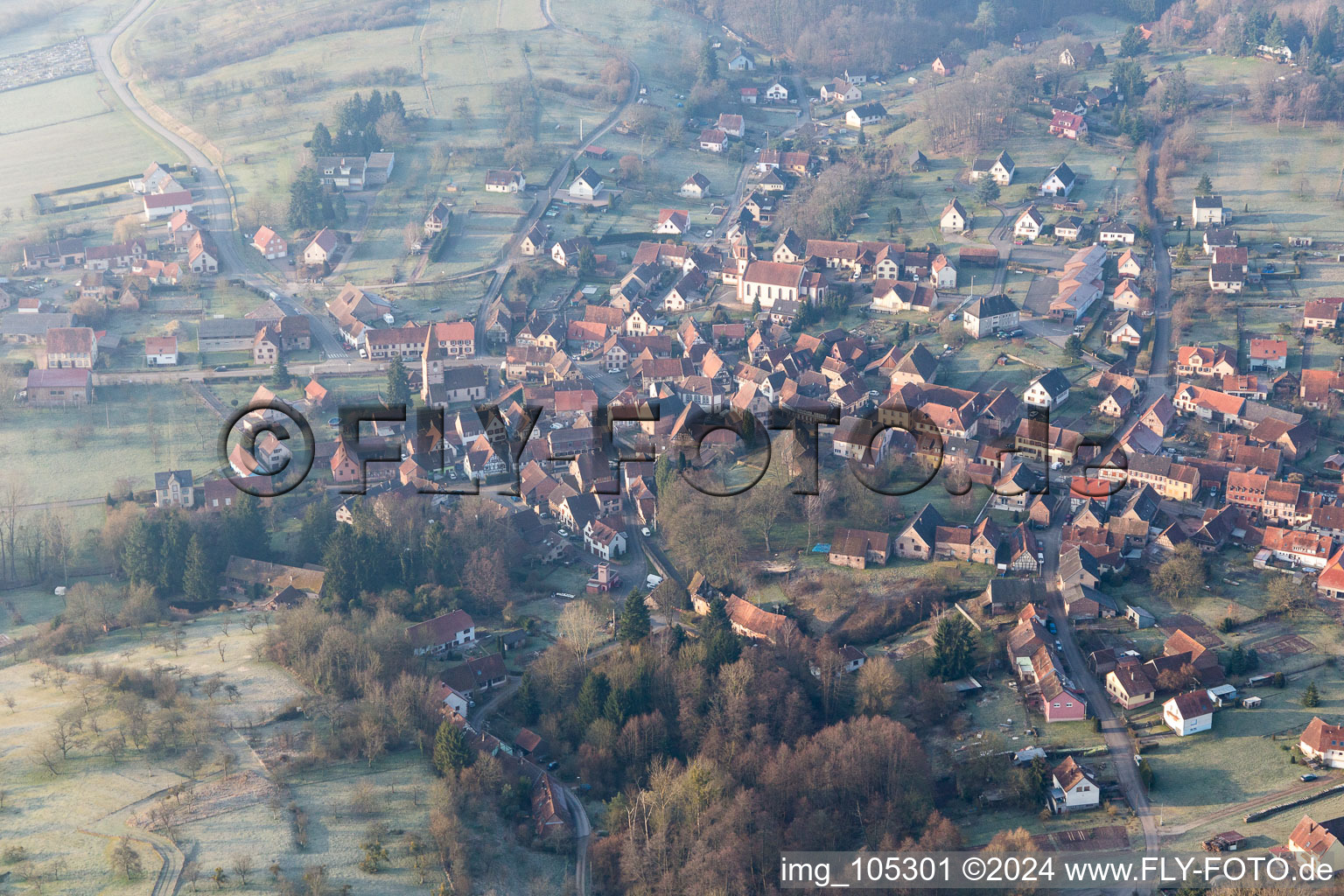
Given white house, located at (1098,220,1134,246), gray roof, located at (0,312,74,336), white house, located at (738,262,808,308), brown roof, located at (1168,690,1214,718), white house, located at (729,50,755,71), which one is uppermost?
white house, located at (729,50,755,71)

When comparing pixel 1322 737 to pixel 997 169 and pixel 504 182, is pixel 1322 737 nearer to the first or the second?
pixel 997 169

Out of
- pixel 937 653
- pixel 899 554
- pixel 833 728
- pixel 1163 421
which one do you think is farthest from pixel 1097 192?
pixel 833 728

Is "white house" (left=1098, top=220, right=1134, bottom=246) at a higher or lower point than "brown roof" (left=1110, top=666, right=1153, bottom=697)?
higher

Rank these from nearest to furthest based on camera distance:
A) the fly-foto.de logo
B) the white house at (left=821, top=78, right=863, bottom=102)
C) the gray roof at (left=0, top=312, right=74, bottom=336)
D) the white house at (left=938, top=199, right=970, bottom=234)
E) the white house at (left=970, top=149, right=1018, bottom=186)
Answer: the fly-foto.de logo < the gray roof at (left=0, top=312, right=74, bottom=336) < the white house at (left=938, top=199, right=970, bottom=234) < the white house at (left=970, top=149, right=1018, bottom=186) < the white house at (left=821, top=78, right=863, bottom=102)

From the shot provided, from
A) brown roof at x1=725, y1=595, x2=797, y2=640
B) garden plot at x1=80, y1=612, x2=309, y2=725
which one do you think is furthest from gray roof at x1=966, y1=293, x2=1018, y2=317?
garden plot at x1=80, y1=612, x2=309, y2=725

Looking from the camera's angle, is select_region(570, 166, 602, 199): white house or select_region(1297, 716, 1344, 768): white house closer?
select_region(1297, 716, 1344, 768): white house

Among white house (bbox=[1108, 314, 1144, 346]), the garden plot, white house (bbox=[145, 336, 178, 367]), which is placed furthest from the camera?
white house (bbox=[145, 336, 178, 367])

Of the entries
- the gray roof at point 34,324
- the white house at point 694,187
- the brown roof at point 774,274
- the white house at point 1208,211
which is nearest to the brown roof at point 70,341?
the gray roof at point 34,324

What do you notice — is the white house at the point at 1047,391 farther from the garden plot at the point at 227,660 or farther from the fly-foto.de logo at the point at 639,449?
the garden plot at the point at 227,660

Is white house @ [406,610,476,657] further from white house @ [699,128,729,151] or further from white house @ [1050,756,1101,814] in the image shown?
white house @ [699,128,729,151]
